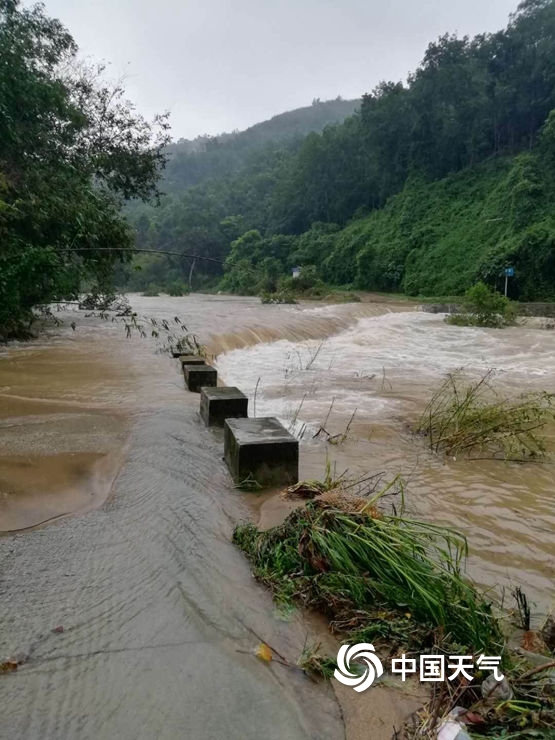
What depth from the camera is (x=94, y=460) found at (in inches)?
165

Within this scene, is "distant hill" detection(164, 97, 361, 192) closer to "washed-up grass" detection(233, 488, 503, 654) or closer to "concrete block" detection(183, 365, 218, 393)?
"concrete block" detection(183, 365, 218, 393)

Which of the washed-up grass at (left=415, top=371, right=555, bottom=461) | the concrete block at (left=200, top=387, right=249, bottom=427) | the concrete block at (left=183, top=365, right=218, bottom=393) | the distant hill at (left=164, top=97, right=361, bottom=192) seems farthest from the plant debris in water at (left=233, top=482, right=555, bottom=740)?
the distant hill at (left=164, top=97, right=361, bottom=192)

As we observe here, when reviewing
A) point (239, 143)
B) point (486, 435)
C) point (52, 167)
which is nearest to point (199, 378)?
point (486, 435)

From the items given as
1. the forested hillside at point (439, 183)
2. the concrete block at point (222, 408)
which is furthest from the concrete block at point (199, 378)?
the forested hillside at point (439, 183)

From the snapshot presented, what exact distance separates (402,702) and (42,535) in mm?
2127

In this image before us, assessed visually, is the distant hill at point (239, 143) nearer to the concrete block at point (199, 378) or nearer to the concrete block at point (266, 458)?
the concrete block at point (199, 378)

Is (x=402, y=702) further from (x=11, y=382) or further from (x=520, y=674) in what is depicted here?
(x=11, y=382)

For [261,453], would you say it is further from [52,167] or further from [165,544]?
[52,167]

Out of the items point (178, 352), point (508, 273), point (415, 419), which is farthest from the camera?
point (508, 273)

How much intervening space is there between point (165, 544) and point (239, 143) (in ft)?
470

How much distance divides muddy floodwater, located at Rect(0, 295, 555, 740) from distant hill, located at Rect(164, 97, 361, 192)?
94.2m

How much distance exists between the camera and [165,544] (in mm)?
2939

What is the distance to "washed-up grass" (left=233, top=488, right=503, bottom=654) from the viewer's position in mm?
2133

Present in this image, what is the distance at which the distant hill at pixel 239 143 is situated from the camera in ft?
371
